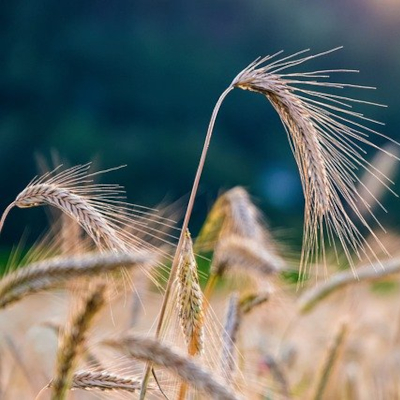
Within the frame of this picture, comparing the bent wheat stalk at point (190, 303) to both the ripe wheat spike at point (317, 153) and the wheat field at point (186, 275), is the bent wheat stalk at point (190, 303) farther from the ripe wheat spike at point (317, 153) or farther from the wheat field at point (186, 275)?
the ripe wheat spike at point (317, 153)

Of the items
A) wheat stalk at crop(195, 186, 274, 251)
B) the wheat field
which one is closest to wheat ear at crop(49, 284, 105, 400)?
the wheat field

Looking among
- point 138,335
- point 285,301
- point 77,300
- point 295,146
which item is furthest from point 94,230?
point 285,301

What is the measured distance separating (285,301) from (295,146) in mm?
1006

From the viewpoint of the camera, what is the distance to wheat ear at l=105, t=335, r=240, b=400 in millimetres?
1418

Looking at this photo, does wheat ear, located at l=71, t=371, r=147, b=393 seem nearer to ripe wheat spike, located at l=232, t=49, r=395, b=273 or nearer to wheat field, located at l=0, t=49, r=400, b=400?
wheat field, located at l=0, t=49, r=400, b=400

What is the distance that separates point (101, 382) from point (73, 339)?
43 cm

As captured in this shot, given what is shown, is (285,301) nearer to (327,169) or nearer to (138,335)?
(327,169)

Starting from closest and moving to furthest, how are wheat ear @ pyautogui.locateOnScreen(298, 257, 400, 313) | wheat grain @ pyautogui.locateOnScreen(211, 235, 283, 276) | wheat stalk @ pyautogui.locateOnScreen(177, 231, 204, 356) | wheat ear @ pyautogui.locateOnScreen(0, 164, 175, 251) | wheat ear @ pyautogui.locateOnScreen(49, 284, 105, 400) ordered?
wheat ear @ pyautogui.locateOnScreen(49, 284, 105, 400) < wheat ear @ pyautogui.locateOnScreen(0, 164, 175, 251) < wheat stalk @ pyautogui.locateOnScreen(177, 231, 204, 356) < wheat grain @ pyautogui.locateOnScreen(211, 235, 283, 276) < wheat ear @ pyautogui.locateOnScreen(298, 257, 400, 313)

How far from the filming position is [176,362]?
1453 millimetres

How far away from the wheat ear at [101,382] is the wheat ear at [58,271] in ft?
1.00

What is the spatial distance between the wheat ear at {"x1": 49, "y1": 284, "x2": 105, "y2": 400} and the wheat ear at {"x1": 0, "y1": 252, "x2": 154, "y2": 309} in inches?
2.1

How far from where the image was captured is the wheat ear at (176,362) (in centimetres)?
142

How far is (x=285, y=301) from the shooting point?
2910mm

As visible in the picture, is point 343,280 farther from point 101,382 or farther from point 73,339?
point 73,339
